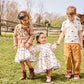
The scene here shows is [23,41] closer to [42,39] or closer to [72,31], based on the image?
[42,39]

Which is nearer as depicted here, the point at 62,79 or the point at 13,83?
the point at 13,83

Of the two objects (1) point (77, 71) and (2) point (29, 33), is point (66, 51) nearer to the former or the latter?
(1) point (77, 71)

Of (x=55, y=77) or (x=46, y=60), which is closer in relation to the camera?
(x=46, y=60)

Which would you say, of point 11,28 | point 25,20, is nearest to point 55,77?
point 25,20

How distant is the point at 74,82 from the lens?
13.1 feet

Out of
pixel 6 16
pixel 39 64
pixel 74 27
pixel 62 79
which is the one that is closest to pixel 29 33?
pixel 39 64

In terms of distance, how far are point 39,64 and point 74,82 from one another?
0.92 metres

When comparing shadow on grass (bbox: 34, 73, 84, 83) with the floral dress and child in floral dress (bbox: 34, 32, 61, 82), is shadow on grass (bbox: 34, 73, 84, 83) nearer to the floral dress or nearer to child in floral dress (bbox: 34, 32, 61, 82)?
child in floral dress (bbox: 34, 32, 61, 82)

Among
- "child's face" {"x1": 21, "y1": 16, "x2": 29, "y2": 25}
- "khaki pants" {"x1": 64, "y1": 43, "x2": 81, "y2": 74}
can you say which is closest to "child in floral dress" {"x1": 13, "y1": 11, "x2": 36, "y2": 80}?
"child's face" {"x1": 21, "y1": 16, "x2": 29, "y2": 25}

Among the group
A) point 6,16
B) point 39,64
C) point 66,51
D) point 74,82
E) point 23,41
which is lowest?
point 74,82

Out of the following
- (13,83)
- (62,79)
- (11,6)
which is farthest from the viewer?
(11,6)

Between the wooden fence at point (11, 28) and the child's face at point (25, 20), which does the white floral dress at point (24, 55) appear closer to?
the child's face at point (25, 20)

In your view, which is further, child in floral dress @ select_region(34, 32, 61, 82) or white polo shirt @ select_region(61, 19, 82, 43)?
white polo shirt @ select_region(61, 19, 82, 43)

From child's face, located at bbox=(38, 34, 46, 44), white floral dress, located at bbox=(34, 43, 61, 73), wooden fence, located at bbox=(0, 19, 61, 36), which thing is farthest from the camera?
wooden fence, located at bbox=(0, 19, 61, 36)
